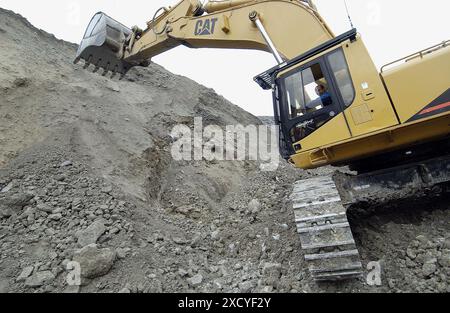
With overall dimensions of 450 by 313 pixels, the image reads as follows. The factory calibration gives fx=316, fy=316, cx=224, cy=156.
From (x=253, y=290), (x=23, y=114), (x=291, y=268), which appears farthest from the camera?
(x=23, y=114)

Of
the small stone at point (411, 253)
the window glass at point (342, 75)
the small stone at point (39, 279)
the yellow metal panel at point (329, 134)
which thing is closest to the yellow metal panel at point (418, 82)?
the window glass at point (342, 75)

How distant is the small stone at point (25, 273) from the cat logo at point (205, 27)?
468 centimetres

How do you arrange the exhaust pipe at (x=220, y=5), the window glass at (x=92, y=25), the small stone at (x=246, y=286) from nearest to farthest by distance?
the small stone at (x=246, y=286) < the exhaust pipe at (x=220, y=5) < the window glass at (x=92, y=25)

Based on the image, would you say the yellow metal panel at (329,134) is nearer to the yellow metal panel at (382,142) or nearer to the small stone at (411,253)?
the yellow metal panel at (382,142)

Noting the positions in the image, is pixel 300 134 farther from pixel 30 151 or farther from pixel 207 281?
pixel 30 151

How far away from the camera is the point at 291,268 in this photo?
12.6ft

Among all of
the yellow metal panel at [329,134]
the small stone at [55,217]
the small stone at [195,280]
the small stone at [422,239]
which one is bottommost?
the small stone at [195,280]

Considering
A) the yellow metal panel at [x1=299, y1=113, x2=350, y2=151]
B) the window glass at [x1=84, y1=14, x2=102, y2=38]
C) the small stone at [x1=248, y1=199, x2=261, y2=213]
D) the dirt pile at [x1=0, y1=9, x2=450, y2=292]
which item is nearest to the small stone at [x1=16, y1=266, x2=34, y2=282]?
the dirt pile at [x1=0, y1=9, x2=450, y2=292]

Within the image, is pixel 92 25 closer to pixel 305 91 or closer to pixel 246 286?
pixel 305 91

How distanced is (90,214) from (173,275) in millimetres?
1673

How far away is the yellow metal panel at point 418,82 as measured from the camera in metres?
3.85

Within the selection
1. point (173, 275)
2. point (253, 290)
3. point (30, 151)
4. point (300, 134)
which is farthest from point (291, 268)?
point (30, 151)

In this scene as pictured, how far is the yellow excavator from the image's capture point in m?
3.65

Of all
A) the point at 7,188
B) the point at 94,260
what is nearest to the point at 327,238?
the point at 94,260
